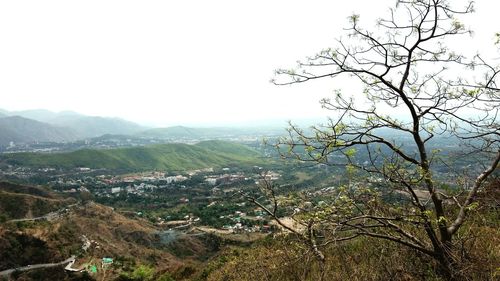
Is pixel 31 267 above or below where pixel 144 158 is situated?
above

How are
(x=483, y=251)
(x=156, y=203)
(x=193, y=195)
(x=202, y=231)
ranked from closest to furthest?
1. (x=483, y=251)
2. (x=202, y=231)
3. (x=156, y=203)
4. (x=193, y=195)

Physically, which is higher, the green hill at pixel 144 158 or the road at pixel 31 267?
the road at pixel 31 267

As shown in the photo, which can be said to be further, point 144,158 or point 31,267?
point 144,158

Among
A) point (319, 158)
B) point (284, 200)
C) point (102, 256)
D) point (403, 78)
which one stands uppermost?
point (403, 78)

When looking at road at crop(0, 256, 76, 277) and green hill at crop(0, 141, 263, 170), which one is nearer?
road at crop(0, 256, 76, 277)

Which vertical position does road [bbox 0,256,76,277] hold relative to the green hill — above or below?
above

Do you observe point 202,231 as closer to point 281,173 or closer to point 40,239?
point 40,239

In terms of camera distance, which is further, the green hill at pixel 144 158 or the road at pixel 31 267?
the green hill at pixel 144 158

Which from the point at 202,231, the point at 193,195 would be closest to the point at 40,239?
the point at 202,231
